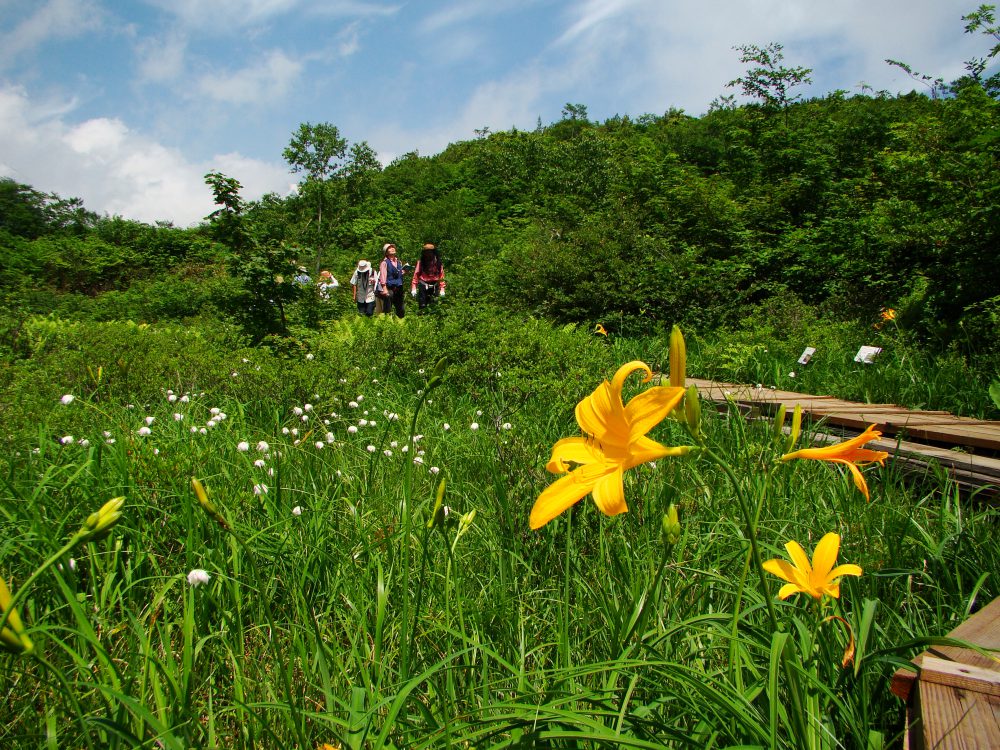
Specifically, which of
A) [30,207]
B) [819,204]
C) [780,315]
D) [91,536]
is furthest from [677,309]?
[30,207]

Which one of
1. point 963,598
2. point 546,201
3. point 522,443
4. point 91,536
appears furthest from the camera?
point 546,201

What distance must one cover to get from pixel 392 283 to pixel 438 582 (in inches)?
356


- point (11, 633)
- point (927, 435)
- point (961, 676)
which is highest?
point (11, 633)

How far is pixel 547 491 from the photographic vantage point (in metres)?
0.61

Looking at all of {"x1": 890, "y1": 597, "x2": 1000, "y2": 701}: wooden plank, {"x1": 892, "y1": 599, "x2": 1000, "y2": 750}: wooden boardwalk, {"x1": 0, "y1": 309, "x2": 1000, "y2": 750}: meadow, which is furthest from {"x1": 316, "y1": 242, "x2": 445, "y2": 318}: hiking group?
{"x1": 892, "y1": 599, "x2": 1000, "y2": 750}: wooden boardwalk

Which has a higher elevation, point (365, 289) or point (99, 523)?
point (365, 289)

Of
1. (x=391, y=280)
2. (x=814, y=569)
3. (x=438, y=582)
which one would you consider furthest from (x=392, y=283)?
(x=814, y=569)

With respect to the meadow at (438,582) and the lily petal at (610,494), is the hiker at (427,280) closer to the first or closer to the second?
the meadow at (438,582)

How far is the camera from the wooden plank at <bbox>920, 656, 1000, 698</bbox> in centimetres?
88

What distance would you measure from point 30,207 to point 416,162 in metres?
16.3

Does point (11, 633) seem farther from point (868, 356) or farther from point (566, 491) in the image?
point (868, 356)

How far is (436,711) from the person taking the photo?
111 centimetres

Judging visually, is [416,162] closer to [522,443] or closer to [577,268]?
[577,268]

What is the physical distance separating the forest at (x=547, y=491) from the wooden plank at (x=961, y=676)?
0.24ft
